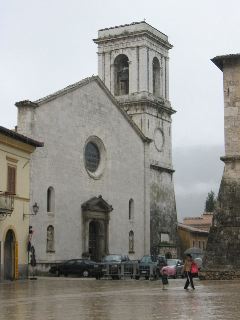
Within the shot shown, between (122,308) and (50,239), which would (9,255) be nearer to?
(50,239)

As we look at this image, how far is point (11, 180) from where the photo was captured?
114 ft

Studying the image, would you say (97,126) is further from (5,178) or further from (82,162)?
(5,178)

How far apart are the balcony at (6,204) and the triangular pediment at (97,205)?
1101 centimetres

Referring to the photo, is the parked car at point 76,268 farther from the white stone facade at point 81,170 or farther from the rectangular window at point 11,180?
the rectangular window at point 11,180

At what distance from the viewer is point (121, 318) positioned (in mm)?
13133

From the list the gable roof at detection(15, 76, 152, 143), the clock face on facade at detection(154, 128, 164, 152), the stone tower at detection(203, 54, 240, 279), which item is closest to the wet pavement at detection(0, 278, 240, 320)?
the stone tower at detection(203, 54, 240, 279)

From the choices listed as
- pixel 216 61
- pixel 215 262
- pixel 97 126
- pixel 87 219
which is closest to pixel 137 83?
pixel 97 126

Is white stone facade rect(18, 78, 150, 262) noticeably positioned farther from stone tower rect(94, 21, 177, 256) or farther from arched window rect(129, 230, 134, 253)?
stone tower rect(94, 21, 177, 256)

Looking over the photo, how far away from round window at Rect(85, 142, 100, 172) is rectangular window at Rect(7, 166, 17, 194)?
1121cm

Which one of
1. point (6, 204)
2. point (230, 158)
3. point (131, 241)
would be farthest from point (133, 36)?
point (6, 204)

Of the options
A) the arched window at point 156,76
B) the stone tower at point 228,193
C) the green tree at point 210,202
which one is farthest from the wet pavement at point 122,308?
the green tree at point 210,202

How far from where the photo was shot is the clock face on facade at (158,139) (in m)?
56.2

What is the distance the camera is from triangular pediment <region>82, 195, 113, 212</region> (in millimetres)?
44562

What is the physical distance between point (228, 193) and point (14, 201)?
10675 mm
